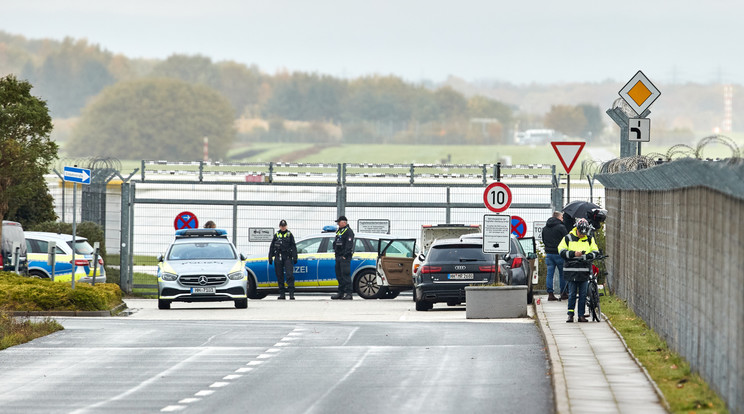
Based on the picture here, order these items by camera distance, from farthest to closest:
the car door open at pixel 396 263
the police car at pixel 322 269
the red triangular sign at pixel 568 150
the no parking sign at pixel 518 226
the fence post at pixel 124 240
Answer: the fence post at pixel 124 240
the no parking sign at pixel 518 226
the police car at pixel 322 269
the car door open at pixel 396 263
the red triangular sign at pixel 568 150

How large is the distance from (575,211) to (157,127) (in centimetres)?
13884

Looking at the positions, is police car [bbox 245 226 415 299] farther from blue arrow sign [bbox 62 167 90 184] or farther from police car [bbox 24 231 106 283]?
blue arrow sign [bbox 62 167 90 184]

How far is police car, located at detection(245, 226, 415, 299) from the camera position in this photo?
30703 millimetres

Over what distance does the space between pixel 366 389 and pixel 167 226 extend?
21.9 m

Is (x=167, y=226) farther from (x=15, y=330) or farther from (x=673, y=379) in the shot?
(x=673, y=379)

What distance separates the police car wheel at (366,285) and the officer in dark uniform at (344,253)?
0.51 m

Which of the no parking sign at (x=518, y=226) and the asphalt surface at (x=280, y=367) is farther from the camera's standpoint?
the no parking sign at (x=518, y=226)

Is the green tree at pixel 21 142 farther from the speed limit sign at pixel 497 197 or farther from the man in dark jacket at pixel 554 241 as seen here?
the man in dark jacket at pixel 554 241

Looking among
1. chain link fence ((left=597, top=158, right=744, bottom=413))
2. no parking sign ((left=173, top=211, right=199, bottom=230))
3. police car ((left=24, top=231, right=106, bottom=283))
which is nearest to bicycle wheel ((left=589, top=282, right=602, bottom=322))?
chain link fence ((left=597, top=158, right=744, bottom=413))

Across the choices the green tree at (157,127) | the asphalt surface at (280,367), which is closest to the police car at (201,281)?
the asphalt surface at (280,367)

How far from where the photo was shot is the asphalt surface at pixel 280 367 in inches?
505

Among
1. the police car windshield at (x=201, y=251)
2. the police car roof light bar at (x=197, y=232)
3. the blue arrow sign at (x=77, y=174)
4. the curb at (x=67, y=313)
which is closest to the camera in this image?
the curb at (x=67, y=313)

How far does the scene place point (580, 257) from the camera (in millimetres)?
20656

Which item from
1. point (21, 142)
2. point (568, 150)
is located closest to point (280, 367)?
point (568, 150)
